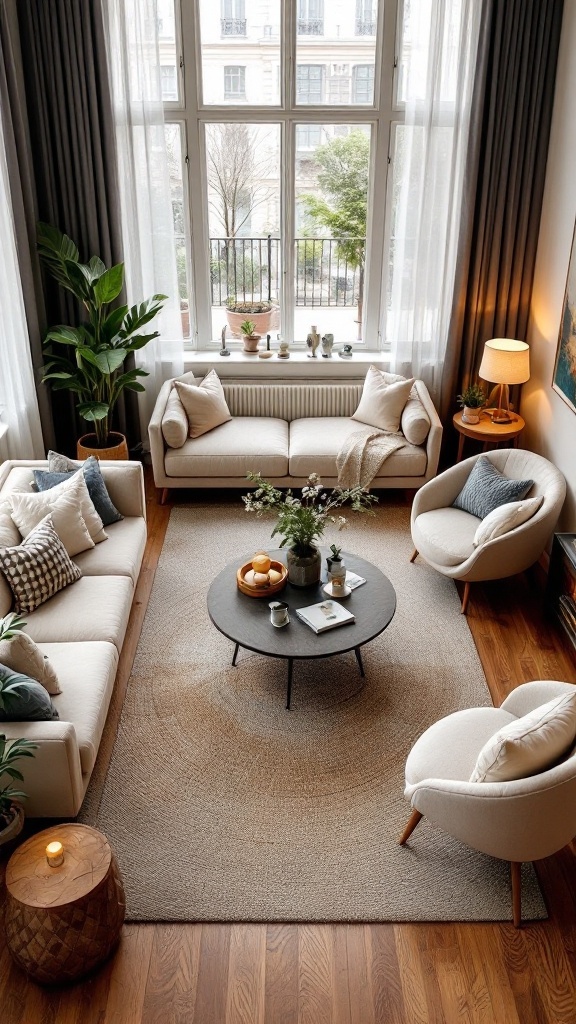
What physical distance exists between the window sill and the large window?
272 millimetres

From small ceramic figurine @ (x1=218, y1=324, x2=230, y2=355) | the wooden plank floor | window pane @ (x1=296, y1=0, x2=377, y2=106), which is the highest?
window pane @ (x1=296, y1=0, x2=377, y2=106)

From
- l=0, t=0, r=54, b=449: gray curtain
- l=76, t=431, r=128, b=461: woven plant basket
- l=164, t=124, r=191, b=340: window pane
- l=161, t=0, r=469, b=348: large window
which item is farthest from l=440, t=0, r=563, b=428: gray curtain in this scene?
l=0, t=0, r=54, b=449: gray curtain

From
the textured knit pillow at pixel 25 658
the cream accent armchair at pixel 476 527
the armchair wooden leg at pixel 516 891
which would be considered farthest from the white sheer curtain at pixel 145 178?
the armchair wooden leg at pixel 516 891

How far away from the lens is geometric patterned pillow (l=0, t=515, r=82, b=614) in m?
3.78

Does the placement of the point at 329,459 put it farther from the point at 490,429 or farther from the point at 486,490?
the point at 486,490

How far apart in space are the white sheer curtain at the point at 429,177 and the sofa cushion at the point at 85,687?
3.37 meters

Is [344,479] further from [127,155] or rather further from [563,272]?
[127,155]

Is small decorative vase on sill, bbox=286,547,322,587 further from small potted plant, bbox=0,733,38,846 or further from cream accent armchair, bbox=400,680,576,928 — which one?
small potted plant, bbox=0,733,38,846

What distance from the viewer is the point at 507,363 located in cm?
527

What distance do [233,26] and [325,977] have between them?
544 cm

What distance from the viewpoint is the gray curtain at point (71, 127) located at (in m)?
5.12

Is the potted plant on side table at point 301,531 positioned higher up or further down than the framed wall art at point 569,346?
further down

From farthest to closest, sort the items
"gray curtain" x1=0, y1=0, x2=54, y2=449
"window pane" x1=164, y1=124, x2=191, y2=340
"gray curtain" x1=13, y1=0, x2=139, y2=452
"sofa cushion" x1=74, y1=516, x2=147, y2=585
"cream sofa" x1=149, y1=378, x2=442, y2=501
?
"window pane" x1=164, y1=124, x2=191, y2=340
"cream sofa" x1=149, y1=378, x2=442, y2=501
"gray curtain" x1=13, y1=0, x2=139, y2=452
"gray curtain" x1=0, y1=0, x2=54, y2=449
"sofa cushion" x1=74, y1=516, x2=147, y2=585

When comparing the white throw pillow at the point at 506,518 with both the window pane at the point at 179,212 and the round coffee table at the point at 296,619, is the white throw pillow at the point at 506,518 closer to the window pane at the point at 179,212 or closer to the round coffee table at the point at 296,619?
the round coffee table at the point at 296,619
